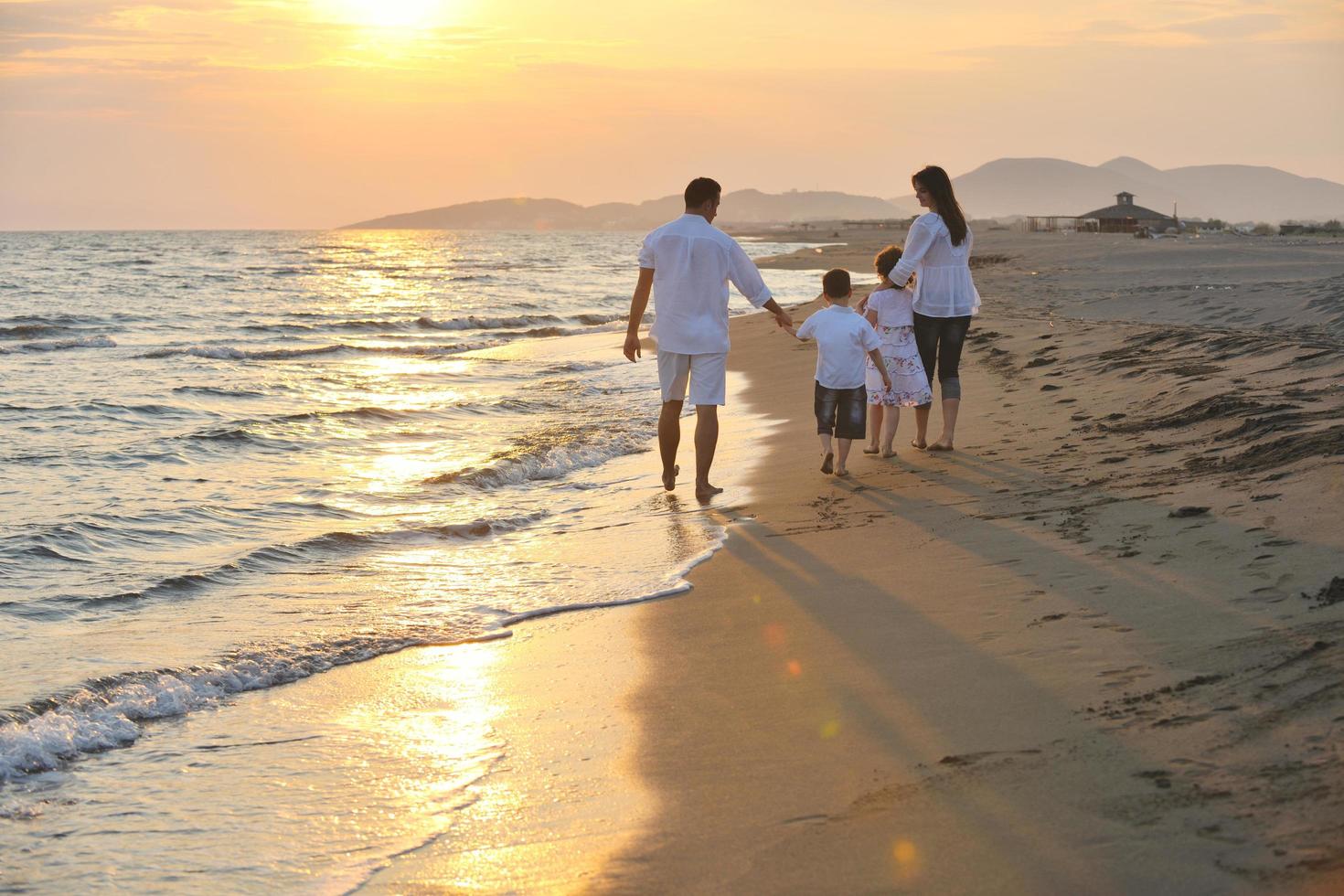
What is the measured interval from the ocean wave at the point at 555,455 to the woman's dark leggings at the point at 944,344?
2.88m

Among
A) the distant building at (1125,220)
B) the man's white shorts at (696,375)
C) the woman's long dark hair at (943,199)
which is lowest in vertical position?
the man's white shorts at (696,375)

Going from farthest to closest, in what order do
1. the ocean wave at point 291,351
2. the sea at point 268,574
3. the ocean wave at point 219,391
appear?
the ocean wave at point 291,351 → the ocean wave at point 219,391 → the sea at point 268,574

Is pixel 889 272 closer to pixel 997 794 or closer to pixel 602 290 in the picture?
pixel 997 794

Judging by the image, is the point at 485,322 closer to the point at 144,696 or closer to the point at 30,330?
the point at 30,330

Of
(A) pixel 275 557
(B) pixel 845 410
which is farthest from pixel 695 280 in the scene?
(A) pixel 275 557

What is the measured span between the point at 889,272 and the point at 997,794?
5182 millimetres

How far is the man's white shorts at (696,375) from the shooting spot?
7.28m

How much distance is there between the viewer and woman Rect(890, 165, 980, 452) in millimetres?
7355

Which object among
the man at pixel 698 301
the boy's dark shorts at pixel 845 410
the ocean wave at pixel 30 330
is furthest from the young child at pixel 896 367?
the ocean wave at pixel 30 330

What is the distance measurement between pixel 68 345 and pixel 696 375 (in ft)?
57.8

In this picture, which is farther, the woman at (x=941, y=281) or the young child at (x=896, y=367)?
the young child at (x=896, y=367)

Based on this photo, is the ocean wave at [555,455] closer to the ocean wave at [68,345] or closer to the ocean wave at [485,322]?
the ocean wave at [68,345]

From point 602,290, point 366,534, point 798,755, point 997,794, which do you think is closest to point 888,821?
point 997,794

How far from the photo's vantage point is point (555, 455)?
30.9 feet
